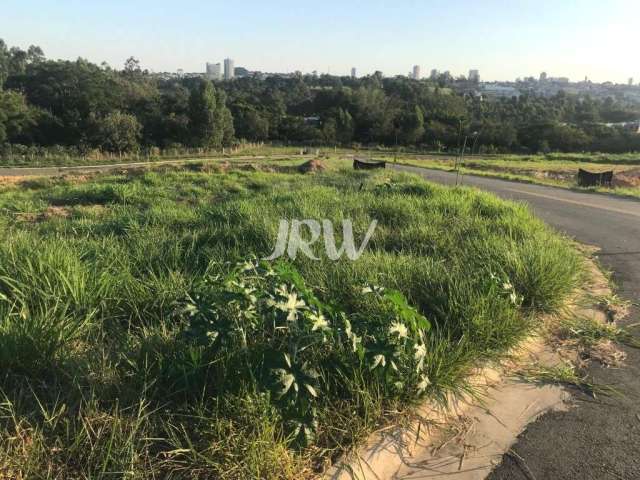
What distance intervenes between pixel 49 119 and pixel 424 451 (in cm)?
6140

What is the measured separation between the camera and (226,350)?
2477mm

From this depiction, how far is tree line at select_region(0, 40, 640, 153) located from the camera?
169 ft

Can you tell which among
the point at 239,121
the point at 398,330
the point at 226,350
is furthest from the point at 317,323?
the point at 239,121

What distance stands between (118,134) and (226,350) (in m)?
51.2

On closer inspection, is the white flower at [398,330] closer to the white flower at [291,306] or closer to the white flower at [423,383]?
the white flower at [423,383]

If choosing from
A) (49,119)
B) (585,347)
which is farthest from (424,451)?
(49,119)

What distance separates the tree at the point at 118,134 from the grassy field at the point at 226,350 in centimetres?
4858

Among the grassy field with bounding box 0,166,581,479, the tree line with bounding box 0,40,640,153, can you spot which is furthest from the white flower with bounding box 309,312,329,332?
the tree line with bounding box 0,40,640,153

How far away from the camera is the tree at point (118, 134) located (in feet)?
158

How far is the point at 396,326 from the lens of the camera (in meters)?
2.41

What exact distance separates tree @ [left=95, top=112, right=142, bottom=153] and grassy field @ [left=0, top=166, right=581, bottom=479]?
48580mm

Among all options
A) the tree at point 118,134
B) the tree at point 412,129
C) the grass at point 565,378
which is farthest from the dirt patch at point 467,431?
the tree at point 412,129

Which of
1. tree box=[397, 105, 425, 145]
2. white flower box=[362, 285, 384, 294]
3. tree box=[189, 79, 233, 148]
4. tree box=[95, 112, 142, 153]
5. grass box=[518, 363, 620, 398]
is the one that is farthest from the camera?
tree box=[397, 105, 425, 145]

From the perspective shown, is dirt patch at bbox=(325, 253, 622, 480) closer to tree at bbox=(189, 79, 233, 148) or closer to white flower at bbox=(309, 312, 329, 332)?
white flower at bbox=(309, 312, 329, 332)
